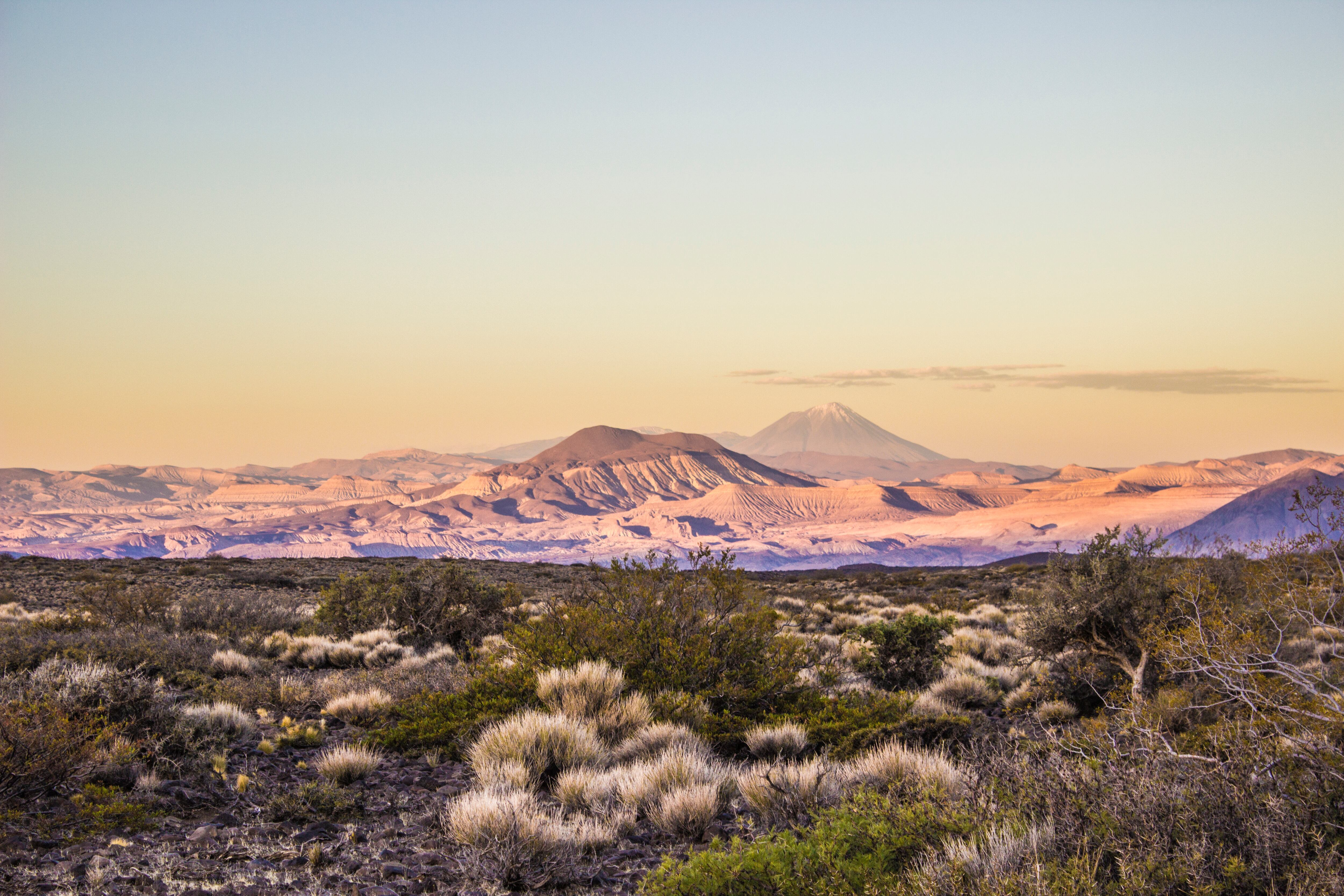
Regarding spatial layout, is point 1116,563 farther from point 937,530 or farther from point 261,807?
point 937,530

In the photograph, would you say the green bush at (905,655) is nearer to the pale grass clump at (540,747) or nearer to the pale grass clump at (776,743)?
the pale grass clump at (776,743)

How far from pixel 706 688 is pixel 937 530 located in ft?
628

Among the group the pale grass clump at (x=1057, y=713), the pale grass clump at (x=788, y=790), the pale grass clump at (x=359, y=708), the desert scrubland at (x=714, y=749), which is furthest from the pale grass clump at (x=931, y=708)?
the pale grass clump at (x=359, y=708)

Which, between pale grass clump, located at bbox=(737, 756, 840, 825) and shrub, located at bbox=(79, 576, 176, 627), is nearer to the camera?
pale grass clump, located at bbox=(737, 756, 840, 825)

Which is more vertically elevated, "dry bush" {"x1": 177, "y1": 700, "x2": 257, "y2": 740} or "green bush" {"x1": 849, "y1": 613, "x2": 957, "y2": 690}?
"dry bush" {"x1": 177, "y1": 700, "x2": 257, "y2": 740}

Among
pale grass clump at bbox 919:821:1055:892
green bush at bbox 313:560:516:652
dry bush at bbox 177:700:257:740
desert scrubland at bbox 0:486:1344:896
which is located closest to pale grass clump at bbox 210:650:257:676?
desert scrubland at bbox 0:486:1344:896

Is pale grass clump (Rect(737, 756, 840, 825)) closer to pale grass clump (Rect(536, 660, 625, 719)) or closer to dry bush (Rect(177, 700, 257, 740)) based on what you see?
pale grass clump (Rect(536, 660, 625, 719))

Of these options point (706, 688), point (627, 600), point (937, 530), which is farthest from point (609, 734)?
point (937, 530)

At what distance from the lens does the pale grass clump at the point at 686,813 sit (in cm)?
539

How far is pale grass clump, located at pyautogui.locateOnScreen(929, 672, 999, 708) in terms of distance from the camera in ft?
35.9

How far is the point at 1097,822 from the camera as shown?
3641 mm

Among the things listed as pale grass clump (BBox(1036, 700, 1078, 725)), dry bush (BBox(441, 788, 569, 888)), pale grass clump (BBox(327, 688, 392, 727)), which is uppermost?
dry bush (BBox(441, 788, 569, 888))

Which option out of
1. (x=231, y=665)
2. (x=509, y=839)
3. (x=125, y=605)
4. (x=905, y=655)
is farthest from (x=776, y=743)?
(x=125, y=605)

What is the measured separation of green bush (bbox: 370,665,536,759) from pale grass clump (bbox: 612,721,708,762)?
66.2 inches
